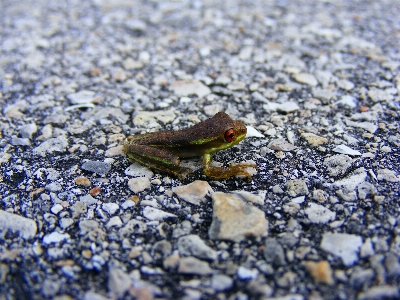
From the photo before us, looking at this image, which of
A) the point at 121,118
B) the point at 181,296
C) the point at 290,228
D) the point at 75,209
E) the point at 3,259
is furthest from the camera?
the point at 121,118

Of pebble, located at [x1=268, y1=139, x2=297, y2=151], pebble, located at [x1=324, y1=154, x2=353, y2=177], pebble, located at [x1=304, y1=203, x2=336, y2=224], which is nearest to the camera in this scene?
pebble, located at [x1=304, y1=203, x2=336, y2=224]

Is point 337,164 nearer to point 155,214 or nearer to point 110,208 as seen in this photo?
point 155,214

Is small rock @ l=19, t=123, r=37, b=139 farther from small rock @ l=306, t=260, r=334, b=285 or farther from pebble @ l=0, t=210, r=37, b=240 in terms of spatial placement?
small rock @ l=306, t=260, r=334, b=285

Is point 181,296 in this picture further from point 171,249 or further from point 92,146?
point 92,146

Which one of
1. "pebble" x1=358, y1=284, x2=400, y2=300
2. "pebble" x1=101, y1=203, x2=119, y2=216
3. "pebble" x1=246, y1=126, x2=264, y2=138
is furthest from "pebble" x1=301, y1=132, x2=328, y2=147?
"pebble" x1=101, y1=203, x2=119, y2=216

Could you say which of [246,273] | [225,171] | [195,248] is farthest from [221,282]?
[225,171]

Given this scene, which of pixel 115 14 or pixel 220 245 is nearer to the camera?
pixel 220 245

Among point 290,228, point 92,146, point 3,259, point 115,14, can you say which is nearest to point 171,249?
point 290,228
